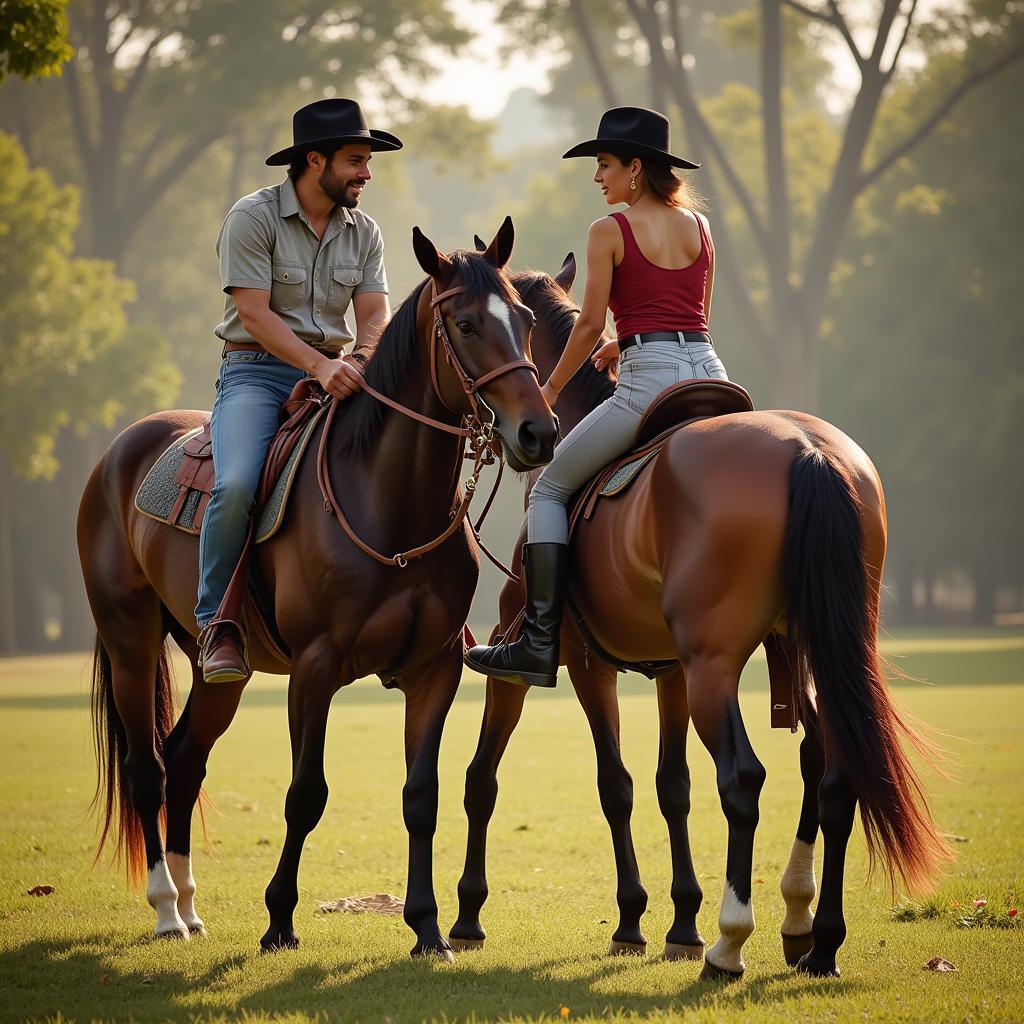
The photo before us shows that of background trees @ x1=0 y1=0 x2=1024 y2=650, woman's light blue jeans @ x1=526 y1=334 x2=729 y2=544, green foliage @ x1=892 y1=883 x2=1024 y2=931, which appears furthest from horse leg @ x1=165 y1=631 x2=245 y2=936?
background trees @ x1=0 y1=0 x2=1024 y2=650

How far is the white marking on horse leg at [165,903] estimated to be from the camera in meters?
7.16

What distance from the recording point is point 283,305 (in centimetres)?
730

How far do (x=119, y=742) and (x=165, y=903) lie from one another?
113 cm

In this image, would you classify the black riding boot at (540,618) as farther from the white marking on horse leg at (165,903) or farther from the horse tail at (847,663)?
the white marking on horse leg at (165,903)

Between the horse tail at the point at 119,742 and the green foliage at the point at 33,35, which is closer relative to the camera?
the horse tail at the point at 119,742

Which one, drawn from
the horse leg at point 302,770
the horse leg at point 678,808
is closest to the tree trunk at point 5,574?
the horse leg at point 302,770

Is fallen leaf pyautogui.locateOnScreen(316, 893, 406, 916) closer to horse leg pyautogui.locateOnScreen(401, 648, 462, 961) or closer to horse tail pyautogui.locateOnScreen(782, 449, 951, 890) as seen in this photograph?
horse leg pyautogui.locateOnScreen(401, 648, 462, 961)

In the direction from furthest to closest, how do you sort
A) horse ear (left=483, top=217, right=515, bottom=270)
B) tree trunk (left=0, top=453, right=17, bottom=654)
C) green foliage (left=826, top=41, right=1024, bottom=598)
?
1. green foliage (left=826, top=41, right=1024, bottom=598)
2. tree trunk (left=0, top=453, right=17, bottom=654)
3. horse ear (left=483, top=217, right=515, bottom=270)

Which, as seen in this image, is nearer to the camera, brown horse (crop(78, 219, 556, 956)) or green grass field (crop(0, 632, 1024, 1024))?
green grass field (crop(0, 632, 1024, 1024))

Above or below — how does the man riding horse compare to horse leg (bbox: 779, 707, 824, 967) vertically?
above

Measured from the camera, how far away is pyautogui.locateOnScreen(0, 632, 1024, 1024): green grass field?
5.52 metres

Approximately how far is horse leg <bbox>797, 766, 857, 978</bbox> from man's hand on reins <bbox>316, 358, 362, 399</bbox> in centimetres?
280

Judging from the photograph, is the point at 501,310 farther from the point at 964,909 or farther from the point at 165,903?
the point at 964,909

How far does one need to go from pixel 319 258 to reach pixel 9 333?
27182 mm
